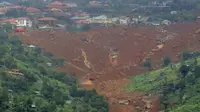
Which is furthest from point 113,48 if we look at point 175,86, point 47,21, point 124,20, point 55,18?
point 175,86

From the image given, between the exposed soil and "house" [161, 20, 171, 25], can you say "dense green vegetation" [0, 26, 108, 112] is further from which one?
"house" [161, 20, 171, 25]

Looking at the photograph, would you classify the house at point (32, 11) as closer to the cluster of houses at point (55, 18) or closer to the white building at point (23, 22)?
the cluster of houses at point (55, 18)

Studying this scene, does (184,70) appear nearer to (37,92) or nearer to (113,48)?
(37,92)

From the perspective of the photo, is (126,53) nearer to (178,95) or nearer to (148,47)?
(148,47)

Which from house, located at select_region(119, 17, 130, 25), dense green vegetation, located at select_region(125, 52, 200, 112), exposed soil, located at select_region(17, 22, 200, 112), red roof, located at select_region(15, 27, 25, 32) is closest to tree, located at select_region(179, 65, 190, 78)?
dense green vegetation, located at select_region(125, 52, 200, 112)

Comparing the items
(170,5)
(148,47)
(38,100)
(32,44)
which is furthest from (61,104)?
(170,5)

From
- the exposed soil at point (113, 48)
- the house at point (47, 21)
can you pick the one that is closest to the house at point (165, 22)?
the exposed soil at point (113, 48)
